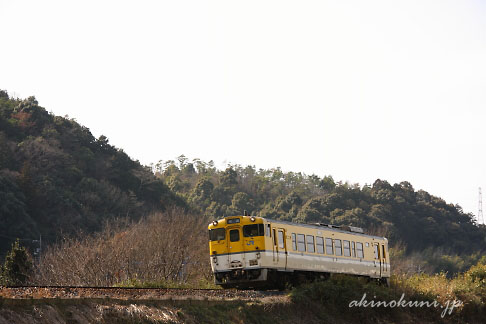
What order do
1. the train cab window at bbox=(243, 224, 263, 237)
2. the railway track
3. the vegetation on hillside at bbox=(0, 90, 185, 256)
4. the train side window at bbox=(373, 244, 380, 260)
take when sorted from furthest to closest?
the vegetation on hillside at bbox=(0, 90, 185, 256) → the train side window at bbox=(373, 244, 380, 260) → the train cab window at bbox=(243, 224, 263, 237) → the railway track

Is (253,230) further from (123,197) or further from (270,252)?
(123,197)

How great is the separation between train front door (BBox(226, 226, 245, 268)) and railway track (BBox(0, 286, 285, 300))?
1.88 metres

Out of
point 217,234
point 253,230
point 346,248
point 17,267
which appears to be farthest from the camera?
point 17,267

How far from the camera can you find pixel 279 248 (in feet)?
85.4

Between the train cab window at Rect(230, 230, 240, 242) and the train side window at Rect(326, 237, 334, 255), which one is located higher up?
the train cab window at Rect(230, 230, 240, 242)

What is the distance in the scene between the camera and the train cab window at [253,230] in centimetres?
2531

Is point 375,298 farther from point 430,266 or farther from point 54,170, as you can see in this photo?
point 430,266

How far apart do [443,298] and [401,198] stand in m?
67.9

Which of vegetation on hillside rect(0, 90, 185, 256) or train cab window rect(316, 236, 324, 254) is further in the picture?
vegetation on hillside rect(0, 90, 185, 256)

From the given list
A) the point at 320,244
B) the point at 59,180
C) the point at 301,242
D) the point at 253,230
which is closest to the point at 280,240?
the point at 253,230

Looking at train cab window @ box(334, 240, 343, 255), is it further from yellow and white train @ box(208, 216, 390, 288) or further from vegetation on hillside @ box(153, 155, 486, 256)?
vegetation on hillside @ box(153, 155, 486, 256)

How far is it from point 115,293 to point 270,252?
7760 millimetres

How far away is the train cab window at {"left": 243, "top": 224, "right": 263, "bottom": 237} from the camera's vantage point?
83.0 ft

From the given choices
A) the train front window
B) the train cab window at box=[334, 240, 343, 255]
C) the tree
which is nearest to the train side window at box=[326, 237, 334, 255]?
the train cab window at box=[334, 240, 343, 255]
